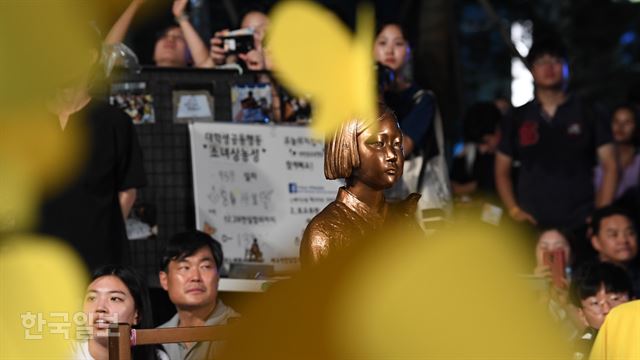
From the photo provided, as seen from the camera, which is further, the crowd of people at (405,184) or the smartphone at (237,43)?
the smartphone at (237,43)

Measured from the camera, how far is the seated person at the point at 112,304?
191 inches

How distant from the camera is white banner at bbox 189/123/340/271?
6.49 metres

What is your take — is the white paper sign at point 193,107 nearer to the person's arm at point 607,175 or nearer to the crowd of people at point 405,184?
the crowd of people at point 405,184

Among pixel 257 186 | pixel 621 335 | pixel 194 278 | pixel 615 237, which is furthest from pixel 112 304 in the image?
pixel 615 237

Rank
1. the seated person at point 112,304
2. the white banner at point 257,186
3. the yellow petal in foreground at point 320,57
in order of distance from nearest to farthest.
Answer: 1. the seated person at point 112,304
2. the yellow petal in foreground at point 320,57
3. the white banner at point 257,186

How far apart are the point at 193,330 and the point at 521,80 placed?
37.0 feet

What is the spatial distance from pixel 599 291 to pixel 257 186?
1.83 m

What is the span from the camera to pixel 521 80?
578 inches

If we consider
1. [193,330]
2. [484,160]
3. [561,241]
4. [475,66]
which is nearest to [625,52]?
[475,66]

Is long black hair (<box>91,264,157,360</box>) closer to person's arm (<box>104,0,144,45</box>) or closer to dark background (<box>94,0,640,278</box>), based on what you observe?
dark background (<box>94,0,640,278</box>)

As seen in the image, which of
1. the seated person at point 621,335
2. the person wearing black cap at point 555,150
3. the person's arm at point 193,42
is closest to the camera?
the seated person at point 621,335

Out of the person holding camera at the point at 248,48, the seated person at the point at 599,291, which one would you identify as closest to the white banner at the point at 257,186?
the person holding camera at the point at 248,48

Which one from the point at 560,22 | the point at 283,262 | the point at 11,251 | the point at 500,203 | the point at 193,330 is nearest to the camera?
the point at 193,330

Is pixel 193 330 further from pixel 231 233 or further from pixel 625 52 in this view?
pixel 625 52
